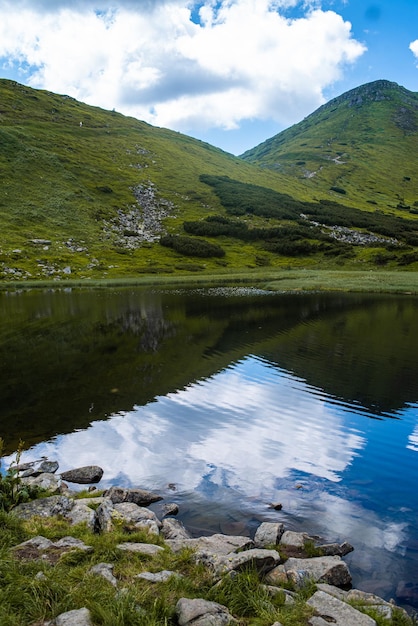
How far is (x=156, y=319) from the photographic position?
5016 cm

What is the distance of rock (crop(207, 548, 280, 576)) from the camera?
8.60m

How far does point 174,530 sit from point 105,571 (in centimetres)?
315

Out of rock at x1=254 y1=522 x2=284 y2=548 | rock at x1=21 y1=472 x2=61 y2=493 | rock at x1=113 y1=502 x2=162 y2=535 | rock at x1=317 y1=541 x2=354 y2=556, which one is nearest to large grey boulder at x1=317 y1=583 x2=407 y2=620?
rock at x1=317 y1=541 x2=354 y2=556

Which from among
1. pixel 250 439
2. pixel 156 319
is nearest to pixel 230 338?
pixel 156 319

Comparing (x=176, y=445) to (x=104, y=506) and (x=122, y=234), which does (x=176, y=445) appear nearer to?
(x=104, y=506)

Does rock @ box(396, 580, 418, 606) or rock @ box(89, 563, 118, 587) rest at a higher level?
rock @ box(89, 563, 118, 587)

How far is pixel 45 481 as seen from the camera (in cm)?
1365

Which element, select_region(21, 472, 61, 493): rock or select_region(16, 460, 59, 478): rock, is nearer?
select_region(21, 472, 61, 493): rock

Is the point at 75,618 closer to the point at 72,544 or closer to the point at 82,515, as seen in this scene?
the point at 72,544

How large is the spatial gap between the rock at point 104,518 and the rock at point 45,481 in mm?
2607

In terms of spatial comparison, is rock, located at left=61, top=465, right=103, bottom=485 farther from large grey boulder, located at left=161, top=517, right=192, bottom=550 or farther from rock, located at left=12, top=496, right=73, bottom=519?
large grey boulder, located at left=161, top=517, right=192, bottom=550

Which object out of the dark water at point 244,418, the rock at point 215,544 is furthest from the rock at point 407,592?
the rock at point 215,544

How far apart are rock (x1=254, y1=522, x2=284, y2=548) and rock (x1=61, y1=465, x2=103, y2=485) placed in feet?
21.1

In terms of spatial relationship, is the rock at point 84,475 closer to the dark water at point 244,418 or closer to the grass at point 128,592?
the dark water at point 244,418
